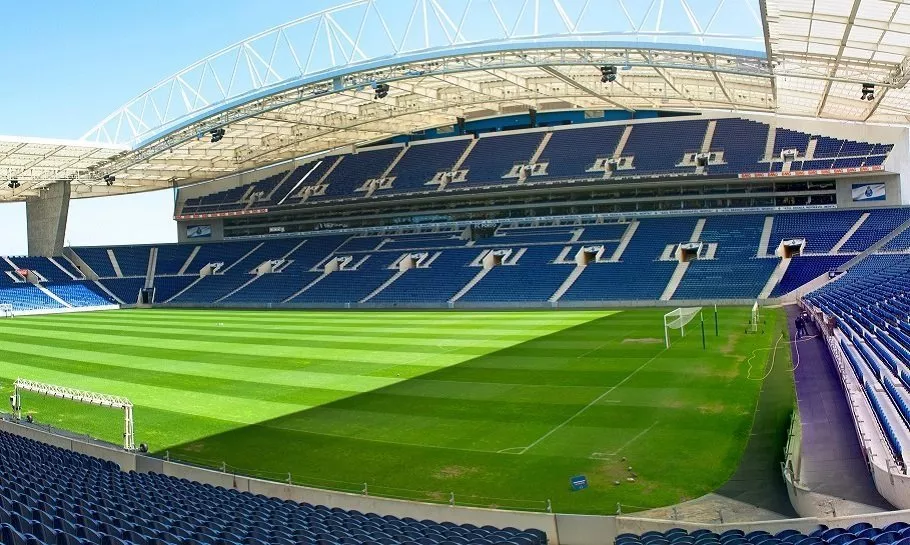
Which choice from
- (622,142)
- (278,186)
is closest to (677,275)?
(622,142)

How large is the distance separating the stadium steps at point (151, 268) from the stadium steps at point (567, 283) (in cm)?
3935

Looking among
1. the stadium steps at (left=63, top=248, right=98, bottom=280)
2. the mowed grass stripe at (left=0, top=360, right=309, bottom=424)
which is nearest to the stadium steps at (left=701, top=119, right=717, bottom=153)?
the mowed grass stripe at (left=0, top=360, right=309, bottom=424)

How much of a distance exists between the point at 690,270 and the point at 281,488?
36.9 m

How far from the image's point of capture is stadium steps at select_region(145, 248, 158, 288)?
224 feet

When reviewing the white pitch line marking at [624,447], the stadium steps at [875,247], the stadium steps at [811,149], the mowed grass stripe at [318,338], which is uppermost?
the stadium steps at [811,149]

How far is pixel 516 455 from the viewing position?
15852 mm

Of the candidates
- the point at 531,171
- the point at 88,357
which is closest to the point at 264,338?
the point at 88,357

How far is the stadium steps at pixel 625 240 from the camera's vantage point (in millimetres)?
50156

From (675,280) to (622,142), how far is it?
1572 cm

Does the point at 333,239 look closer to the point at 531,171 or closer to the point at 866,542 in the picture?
the point at 531,171

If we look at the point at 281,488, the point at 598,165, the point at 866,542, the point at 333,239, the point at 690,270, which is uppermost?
the point at 598,165

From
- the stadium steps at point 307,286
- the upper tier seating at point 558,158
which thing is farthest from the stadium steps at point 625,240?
the stadium steps at point 307,286

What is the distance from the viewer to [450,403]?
67.9 ft

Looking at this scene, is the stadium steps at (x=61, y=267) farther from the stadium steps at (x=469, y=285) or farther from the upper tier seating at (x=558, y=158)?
the stadium steps at (x=469, y=285)
